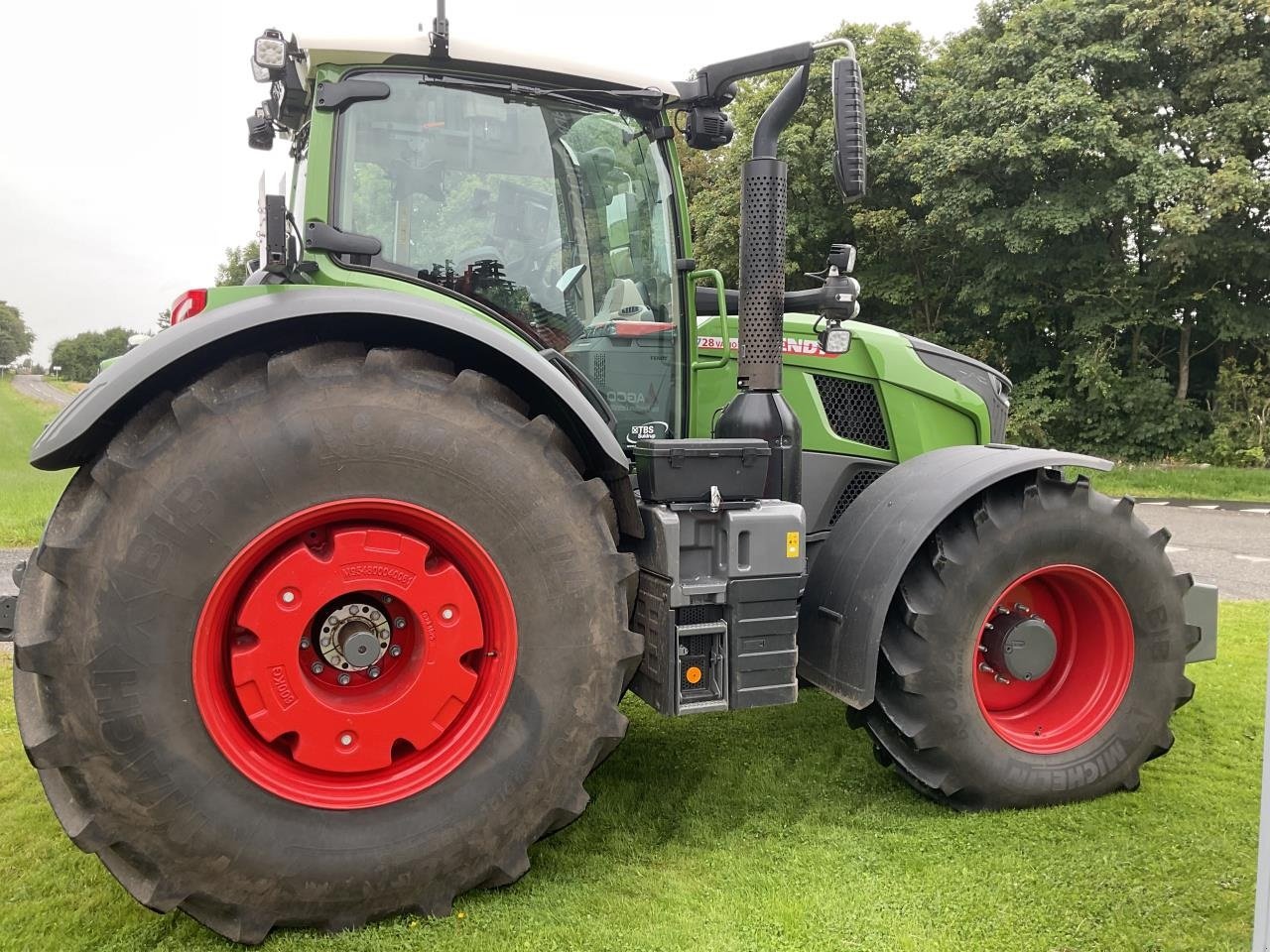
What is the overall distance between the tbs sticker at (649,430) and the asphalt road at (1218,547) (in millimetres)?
4307

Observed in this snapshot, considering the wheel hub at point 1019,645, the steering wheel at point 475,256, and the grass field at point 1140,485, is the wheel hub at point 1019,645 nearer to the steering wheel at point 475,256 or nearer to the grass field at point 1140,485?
the steering wheel at point 475,256

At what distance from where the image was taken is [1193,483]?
48.9ft

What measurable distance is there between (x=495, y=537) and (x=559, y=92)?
5.22 feet

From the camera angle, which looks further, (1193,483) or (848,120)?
(1193,483)

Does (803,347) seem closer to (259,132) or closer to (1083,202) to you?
(259,132)

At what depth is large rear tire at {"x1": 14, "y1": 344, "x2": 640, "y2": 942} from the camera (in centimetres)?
218

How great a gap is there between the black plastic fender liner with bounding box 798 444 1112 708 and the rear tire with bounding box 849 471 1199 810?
116 millimetres

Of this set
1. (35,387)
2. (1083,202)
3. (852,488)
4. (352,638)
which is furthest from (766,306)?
(35,387)

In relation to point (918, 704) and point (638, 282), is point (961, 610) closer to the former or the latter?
point (918, 704)

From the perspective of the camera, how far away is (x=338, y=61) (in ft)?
A: 9.43

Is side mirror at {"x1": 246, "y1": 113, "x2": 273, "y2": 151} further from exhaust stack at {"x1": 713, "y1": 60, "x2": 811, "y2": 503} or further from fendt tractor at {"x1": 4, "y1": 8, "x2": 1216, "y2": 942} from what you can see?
exhaust stack at {"x1": 713, "y1": 60, "x2": 811, "y2": 503}

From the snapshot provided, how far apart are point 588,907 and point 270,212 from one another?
6.78ft

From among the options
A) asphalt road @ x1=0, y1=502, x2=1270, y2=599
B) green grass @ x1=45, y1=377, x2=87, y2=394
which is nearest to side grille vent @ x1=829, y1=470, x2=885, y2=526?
asphalt road @ x1=0, y1=502, x2=1270, y2=599

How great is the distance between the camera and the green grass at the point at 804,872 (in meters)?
2.36
